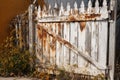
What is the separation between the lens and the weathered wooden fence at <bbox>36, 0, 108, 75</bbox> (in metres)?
5.77

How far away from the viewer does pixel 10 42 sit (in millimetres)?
7195

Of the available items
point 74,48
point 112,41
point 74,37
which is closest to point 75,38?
point 74,37

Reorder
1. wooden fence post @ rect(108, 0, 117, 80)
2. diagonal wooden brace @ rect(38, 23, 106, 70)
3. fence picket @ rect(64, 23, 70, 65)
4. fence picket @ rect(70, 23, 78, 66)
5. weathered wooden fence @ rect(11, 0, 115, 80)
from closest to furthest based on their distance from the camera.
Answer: wooden fence post @ rect(108, 0, 117, 80) → weathered wooden fence @ rect(11, 0, 115, 80) → diagonal wooden brace @ rect(38, 23, 106, 70) → fence picket @ rect(70, 23, 78, 66) → fence picket @ rect(64, 23, 70, 65)

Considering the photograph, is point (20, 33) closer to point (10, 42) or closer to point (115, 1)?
point (10, 42)

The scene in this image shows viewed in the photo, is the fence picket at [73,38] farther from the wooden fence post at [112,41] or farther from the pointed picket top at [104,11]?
the wooden fence post at [112,41]

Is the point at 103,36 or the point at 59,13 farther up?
the point at 59,13

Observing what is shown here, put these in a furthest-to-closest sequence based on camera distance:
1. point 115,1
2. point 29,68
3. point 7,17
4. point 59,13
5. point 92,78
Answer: point 7,17 < point 29,68 < point 59,13 < point 92,78 < point 115,1

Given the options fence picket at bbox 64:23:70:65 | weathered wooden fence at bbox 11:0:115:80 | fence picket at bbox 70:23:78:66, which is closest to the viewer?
weathered wooden fence at bbox 11:0:115:80

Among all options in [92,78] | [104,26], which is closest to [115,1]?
[104,26]

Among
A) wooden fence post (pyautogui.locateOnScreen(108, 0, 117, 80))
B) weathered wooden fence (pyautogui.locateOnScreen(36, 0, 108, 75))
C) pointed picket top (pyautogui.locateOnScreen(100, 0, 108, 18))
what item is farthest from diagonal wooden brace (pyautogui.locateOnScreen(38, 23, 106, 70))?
pointed picket top (pyautogui.locateOnScreen(100, 0, 108, 18))

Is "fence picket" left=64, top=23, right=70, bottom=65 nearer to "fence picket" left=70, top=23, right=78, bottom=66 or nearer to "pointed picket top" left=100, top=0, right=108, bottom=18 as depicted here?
"fence picket" left=70, top=23, right=78, bottom=66

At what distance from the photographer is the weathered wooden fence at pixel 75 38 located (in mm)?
5770

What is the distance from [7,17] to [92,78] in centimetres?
306

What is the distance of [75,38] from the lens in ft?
20.1
